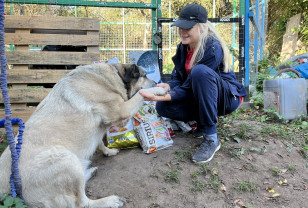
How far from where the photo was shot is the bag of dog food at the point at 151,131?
3066 millimetres

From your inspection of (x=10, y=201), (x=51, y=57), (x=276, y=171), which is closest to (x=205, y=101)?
(x=276, y=171)

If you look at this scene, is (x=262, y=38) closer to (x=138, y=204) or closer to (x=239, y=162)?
(x=239, y=162)

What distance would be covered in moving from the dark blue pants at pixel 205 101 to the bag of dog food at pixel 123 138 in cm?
57

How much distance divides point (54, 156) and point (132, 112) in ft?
3.38

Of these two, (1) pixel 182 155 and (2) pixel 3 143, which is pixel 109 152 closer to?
(1) pixel 182 155

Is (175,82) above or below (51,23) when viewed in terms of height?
below

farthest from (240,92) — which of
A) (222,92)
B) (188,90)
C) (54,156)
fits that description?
(54,156)

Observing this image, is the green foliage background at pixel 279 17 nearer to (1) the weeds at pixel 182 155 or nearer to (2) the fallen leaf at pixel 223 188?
(1) the weeds at pixel 182 155

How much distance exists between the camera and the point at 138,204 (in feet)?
7.27

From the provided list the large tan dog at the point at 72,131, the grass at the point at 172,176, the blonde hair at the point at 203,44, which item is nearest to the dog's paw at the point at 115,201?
the large tan dog at the point at 72,131

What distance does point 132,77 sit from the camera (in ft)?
9.89

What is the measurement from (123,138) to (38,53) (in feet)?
6.96

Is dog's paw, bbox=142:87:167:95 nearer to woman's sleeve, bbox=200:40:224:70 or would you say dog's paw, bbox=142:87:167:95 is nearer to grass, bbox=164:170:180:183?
woman's sleeve, bbox=200:40:224:70

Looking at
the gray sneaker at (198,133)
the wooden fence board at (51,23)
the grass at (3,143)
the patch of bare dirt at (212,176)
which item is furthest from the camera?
the wooden fence board at (51,23)
